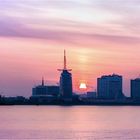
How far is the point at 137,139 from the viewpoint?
71125 mm

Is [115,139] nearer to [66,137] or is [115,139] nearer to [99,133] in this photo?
[66,137]

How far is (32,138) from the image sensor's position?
7200 centimetres

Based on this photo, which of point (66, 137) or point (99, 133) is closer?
point (66, 137)

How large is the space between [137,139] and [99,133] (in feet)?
39.1

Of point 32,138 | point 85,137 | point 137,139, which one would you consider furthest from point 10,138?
point 137,139

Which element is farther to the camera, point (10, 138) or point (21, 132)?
point (21, 132)

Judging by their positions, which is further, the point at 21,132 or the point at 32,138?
the point at 21,132

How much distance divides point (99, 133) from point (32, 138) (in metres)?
12.8

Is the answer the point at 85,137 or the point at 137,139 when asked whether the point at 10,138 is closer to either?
the point at 85,137

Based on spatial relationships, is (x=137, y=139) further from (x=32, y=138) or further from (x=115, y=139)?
(x=32, y=138)

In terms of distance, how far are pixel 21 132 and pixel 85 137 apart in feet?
34.8

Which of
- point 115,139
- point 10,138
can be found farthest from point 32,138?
point 115,139

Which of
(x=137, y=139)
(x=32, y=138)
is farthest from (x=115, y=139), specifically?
(x=32, y=138)

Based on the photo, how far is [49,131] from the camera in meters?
85.1
